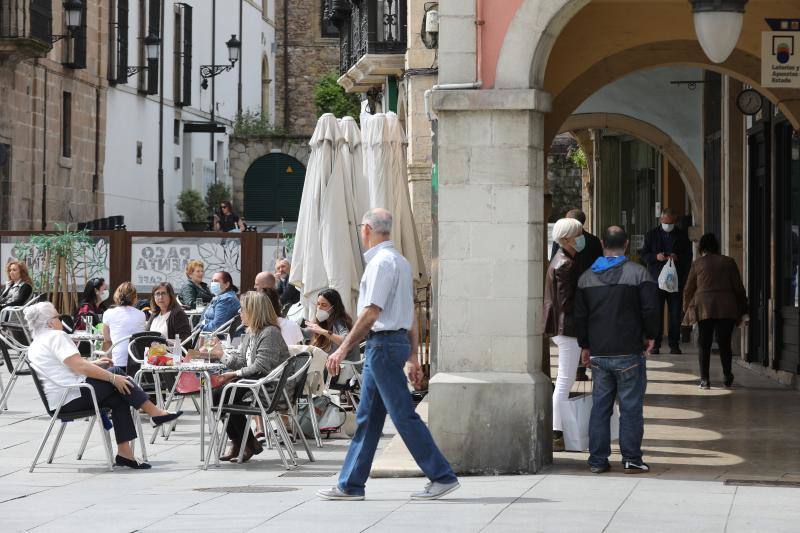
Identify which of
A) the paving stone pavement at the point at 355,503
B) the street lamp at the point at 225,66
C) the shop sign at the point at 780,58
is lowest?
the paving stone pavement at the point at 355,503

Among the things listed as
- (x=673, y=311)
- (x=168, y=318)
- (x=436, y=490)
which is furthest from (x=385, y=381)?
(x=673, y=311)

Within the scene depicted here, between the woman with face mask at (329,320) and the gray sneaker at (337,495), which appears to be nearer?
the gray sneaker at (337,495)

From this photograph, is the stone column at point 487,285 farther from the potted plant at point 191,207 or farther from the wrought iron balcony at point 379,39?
the potted plant at point 191,207

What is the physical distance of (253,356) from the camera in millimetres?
11719

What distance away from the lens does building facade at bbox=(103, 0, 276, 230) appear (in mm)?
39344

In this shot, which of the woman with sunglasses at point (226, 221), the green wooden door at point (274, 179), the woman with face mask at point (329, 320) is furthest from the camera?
the green wooden door at point (274, 179)

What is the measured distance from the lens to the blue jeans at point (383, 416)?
923 cm

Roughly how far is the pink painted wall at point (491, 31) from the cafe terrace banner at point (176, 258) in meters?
12.7

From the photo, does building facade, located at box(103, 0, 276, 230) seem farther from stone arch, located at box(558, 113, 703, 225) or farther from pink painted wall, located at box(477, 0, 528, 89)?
pink painted wall, located at box(477, 0, 528, 89)

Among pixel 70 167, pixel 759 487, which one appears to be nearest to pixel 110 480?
pixel 759 487

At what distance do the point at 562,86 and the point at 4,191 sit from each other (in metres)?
19.6

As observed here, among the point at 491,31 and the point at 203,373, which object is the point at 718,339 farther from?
the point at 491,31

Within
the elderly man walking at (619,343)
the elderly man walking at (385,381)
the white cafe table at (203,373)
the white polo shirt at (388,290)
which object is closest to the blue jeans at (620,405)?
the elderly man walking at (619,343)

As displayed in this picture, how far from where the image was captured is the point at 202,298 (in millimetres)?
18641
